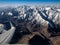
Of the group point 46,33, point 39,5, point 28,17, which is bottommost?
point 46,33

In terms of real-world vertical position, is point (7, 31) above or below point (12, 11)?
below

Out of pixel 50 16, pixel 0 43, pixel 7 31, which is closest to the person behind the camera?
pixel 0 43

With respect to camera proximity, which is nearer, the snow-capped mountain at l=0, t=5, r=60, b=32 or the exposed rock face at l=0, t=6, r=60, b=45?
the exposed rock face at l=0, t=6, r=60, b=45

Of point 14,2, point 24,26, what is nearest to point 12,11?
point 14,2

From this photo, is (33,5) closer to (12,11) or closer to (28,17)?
(28,17)

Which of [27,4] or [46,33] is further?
[27,4]

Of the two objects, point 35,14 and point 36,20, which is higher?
point 35,14

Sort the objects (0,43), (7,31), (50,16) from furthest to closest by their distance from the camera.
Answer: (50,16), (7,31), (0,43)
